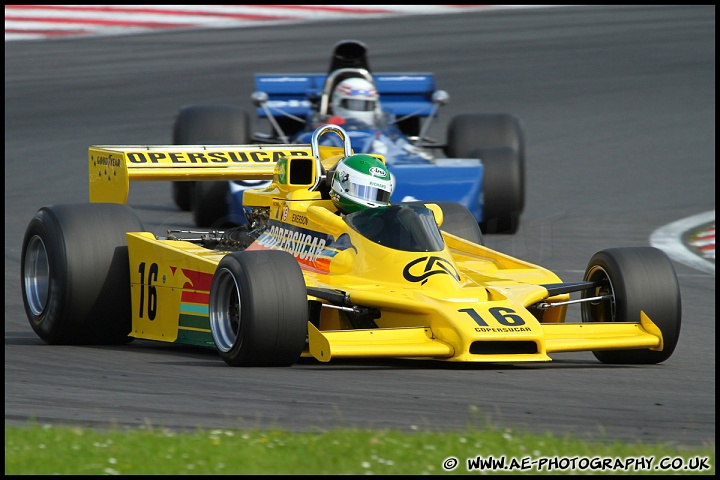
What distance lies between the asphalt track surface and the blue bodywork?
0.78 m

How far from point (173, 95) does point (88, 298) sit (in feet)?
51.7

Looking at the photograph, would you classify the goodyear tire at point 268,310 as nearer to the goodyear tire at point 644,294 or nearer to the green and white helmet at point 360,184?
the green and white helmet at point 360,184

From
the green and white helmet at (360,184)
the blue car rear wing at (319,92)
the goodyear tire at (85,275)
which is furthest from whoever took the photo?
the blue car rear wing at (319,92)

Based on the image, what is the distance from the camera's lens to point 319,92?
18328 mm

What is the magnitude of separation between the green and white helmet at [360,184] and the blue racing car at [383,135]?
5250 millimetres

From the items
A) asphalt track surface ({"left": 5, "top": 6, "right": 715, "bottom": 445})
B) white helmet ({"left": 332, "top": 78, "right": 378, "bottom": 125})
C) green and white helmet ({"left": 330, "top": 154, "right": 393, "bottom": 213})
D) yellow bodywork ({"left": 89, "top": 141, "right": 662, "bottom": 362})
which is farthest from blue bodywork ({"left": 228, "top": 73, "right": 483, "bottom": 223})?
green and white helmet ({"left": 330, "top": 154, "right": 393, "bottom": 213})

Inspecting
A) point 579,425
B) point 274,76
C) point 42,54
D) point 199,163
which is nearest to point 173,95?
point 42,54

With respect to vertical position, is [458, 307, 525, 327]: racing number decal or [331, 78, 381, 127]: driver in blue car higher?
[331, 78, 381, 127]: driver in blue car

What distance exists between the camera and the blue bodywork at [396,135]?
49.5 ft

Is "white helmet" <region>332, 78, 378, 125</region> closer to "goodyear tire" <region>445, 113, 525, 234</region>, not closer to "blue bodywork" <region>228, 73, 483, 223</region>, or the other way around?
"blue bodywork" <region>228, 73, 483, 223</region>

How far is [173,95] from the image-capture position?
82.1 ft

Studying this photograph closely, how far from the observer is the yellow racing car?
8.06 m

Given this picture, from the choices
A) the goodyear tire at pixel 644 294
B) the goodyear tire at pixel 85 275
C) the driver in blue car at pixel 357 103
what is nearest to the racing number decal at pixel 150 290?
the goodyear tire at pixel 85 275

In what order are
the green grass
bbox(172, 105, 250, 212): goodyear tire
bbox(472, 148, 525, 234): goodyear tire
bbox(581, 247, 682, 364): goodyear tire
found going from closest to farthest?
the green grass
bbox(581, 247, 682, 364): goodyear tire
bbox(472, 148, 525, 234): goodyear tire
bbox(172, 105, 250, 212): goodyear tire
